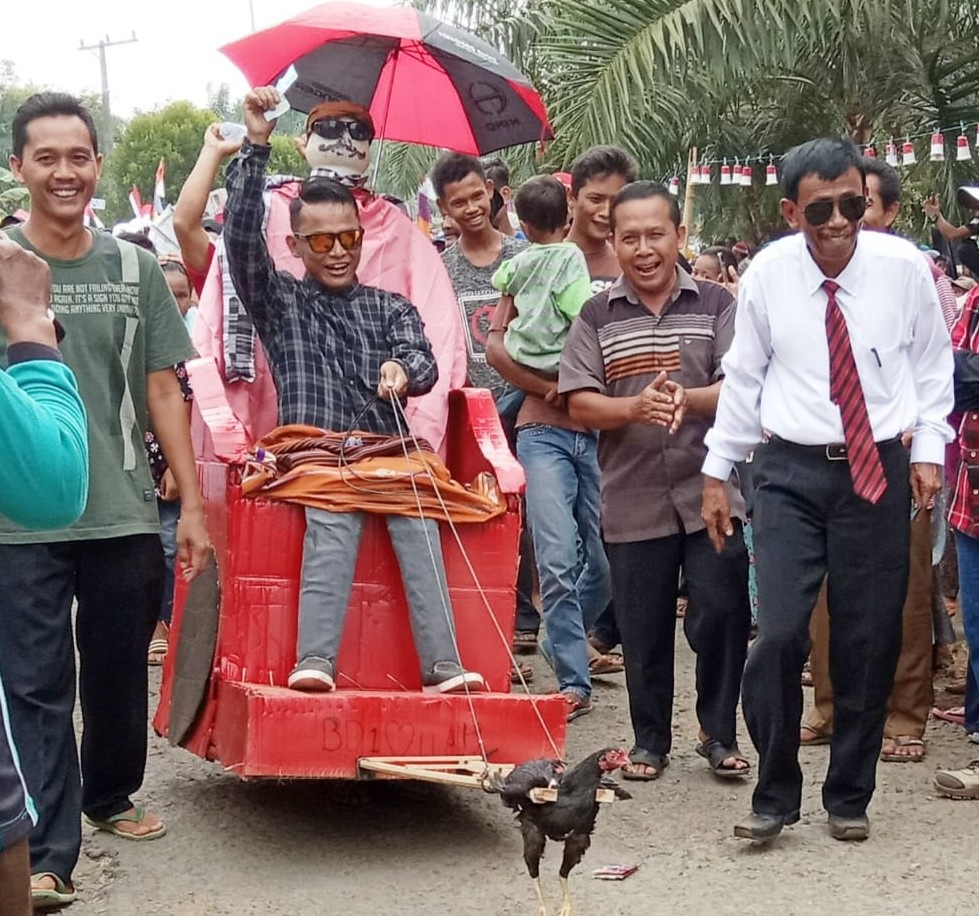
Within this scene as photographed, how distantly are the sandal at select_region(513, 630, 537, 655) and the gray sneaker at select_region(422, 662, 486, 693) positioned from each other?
113 inches

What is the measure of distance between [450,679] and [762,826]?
1.03m

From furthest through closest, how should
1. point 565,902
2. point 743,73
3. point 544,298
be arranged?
point 743,73, point 544,298, point 565,902

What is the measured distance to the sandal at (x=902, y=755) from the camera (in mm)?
5750

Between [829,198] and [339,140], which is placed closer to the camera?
[829,198]

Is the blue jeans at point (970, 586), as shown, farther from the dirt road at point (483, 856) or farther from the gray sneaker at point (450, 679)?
the gray sneaker at point (450, 679)

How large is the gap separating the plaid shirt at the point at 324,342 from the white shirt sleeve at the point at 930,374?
1.56m

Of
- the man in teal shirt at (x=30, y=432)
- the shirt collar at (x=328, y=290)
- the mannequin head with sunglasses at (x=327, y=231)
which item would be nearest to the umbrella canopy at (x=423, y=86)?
the mannequin head with sunglasses at (x=327, y=231)

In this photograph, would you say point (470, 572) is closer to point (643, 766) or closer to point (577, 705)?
point (643, 766)

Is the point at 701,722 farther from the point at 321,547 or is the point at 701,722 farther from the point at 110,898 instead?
the point at 110,898

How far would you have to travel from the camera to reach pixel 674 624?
18.3 feet

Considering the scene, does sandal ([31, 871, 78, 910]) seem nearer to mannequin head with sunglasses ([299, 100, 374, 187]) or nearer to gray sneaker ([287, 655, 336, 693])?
gray sneaker ([287, 655, 336, 693])

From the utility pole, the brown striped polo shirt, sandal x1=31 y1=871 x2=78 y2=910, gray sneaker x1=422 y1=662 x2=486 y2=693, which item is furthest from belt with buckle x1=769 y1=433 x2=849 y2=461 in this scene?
the utility pole

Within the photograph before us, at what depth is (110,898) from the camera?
176 inches

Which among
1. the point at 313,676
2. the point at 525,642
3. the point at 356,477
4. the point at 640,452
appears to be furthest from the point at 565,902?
the point at 525,642
